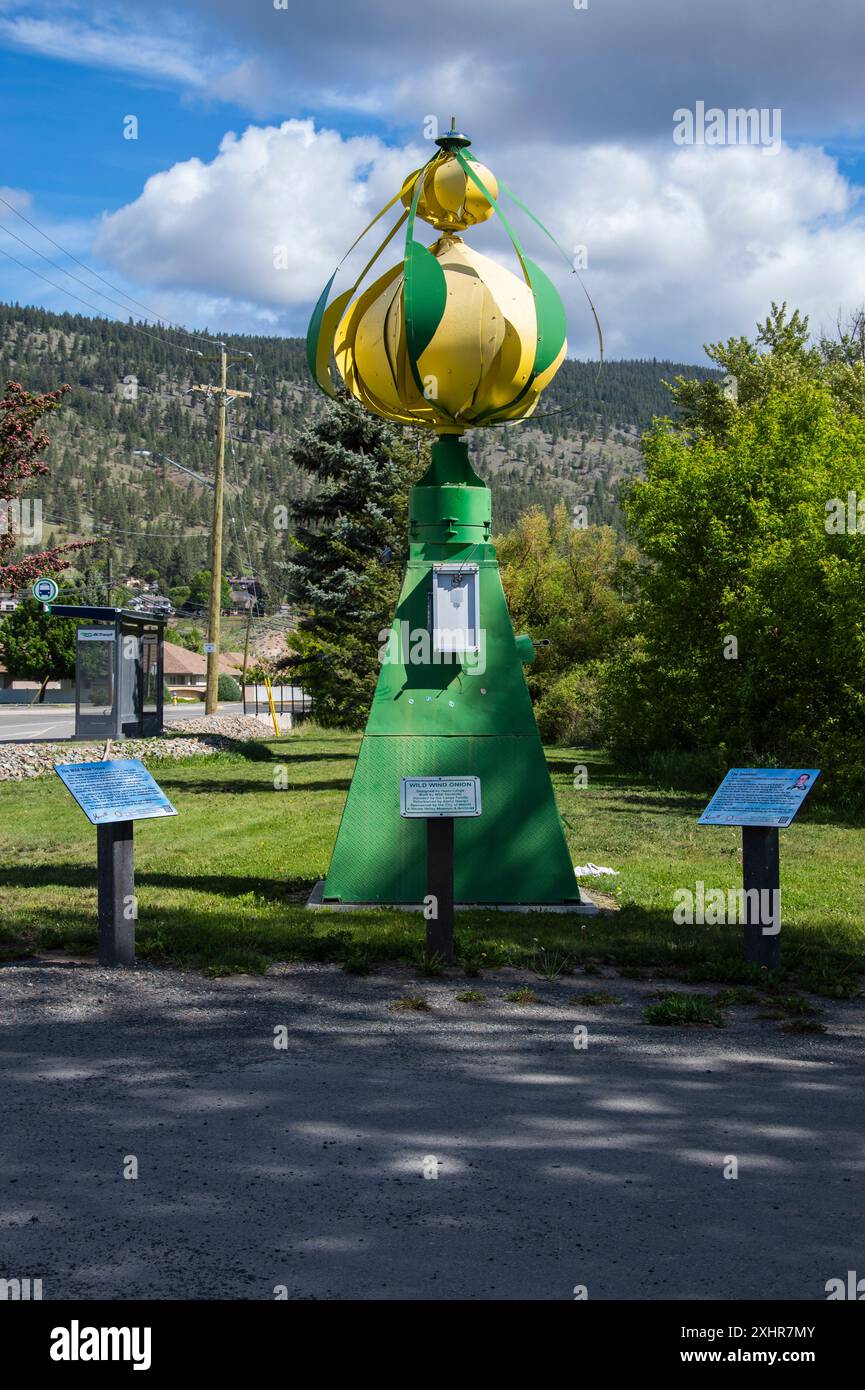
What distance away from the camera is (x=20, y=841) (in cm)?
1280

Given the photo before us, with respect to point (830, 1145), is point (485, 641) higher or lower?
higher

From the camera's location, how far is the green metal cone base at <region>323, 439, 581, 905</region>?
902cm

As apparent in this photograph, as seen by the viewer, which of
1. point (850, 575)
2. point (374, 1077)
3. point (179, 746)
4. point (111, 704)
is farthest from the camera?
point (111, 704)

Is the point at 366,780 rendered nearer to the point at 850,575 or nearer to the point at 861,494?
the point at 850,575

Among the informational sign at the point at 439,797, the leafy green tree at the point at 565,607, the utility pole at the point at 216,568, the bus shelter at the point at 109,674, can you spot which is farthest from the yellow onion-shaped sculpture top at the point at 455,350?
the utility pole at the point at 216,568

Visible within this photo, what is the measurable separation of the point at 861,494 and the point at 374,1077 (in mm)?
15823

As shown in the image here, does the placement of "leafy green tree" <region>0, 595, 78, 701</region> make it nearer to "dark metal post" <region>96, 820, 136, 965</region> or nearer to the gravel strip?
the gravel strip

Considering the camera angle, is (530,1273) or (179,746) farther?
(179,746)

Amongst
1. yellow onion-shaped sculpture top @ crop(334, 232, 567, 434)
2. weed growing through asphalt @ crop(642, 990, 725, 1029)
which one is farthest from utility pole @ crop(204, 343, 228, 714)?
weed growing through asphalt @ crop(642, 990, 725, 1029)

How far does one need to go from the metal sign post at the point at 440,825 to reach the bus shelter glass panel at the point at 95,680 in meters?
21.2

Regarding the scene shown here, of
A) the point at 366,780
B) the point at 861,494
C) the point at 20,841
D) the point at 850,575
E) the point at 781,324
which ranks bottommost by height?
the point at 20,841

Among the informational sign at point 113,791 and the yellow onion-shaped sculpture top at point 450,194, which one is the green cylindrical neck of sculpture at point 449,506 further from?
the informational sign at point 113,791

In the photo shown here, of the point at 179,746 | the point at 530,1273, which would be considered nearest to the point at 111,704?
the point at 179,746

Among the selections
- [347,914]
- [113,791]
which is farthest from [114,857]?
[347,914]
